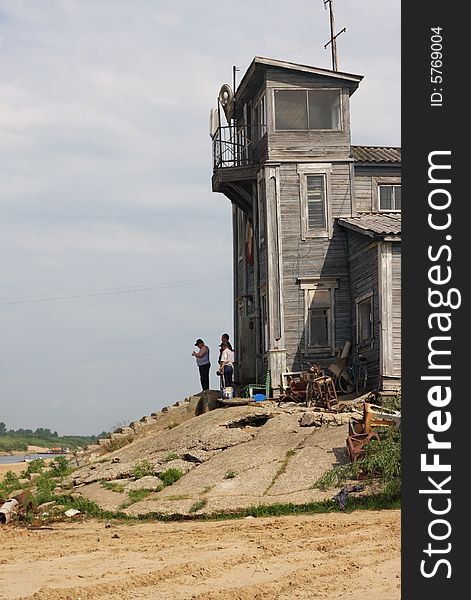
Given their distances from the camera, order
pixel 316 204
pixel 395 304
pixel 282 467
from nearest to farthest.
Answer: pixel 282 467, pixel 395 304, pixel 316 204

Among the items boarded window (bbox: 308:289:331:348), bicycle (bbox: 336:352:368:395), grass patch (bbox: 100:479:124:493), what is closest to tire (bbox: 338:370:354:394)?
bicycle (bbox: 336:352:368:395)

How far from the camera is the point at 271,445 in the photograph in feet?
66.7

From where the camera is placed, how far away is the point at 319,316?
94.2ft

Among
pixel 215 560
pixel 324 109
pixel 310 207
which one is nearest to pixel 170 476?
pixel 215 560

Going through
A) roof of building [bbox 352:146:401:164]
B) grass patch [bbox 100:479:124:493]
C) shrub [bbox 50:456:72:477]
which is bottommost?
shrub [bbox 50:456:72:477]

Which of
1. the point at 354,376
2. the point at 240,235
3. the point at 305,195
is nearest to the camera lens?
the point at 354,376

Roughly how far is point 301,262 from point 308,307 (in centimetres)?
131

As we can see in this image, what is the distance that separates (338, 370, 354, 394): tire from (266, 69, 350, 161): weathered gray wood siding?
6.34 m

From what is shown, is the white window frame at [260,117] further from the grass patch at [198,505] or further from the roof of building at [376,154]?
the grass patch at [198,505]

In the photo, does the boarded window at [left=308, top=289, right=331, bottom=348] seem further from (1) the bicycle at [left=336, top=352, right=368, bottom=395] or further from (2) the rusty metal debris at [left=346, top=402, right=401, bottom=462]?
(2) the rusty metal debris at [left=346, top=402, right=401, bottom=462]

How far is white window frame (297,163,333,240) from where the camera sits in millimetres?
28797

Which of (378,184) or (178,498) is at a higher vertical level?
(378,184)

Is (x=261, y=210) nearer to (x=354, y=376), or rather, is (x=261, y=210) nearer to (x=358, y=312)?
(x=358, y=312)

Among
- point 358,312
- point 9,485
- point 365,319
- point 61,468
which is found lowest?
point 9,485
